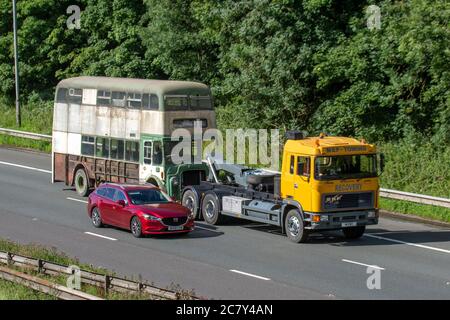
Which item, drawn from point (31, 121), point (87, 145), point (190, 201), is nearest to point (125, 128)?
point (87, 145)

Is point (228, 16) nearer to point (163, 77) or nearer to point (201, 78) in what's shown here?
point (201, 78)

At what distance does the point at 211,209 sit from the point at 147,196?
2327 millimetres

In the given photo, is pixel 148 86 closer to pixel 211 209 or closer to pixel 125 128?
pixel 125 128

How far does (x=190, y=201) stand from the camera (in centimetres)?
3181

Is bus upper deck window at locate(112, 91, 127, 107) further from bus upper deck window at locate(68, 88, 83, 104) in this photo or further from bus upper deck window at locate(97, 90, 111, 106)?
bus upper deck window at locate(68, 88, 83, 104)

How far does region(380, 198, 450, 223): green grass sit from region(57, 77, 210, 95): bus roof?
23.1 ft

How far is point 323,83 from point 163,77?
51.2ft

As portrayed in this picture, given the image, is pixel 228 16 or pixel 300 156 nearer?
pixel 300 156

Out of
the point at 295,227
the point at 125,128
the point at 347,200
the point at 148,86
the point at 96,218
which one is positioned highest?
the point at 148,86

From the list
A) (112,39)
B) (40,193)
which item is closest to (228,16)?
(40,193)

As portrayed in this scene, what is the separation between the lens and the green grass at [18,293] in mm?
19453

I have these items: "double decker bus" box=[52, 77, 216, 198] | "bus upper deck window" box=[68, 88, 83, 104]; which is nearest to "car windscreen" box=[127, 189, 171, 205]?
"double decker bus" box=[52, 77, 216, 198]

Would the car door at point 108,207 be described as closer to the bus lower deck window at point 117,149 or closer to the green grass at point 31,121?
the bus lower deck window at point 117,149
